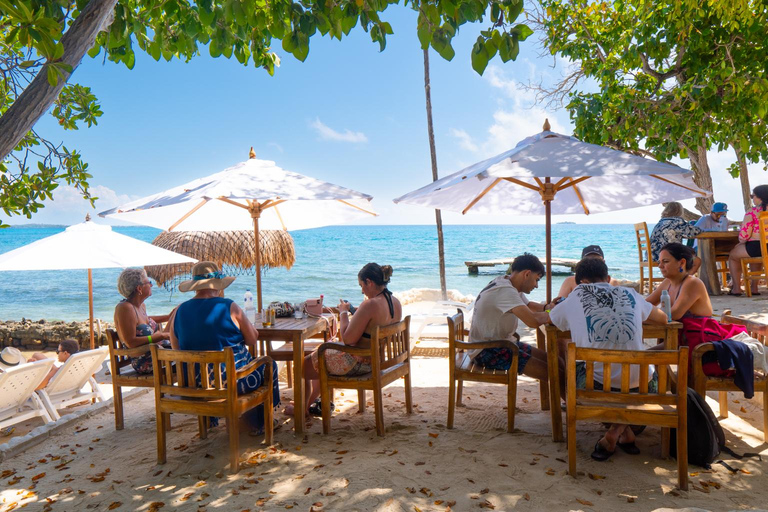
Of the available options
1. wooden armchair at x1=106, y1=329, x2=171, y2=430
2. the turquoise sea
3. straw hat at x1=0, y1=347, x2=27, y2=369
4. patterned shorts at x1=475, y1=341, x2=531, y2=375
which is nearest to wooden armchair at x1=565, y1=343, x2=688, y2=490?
patterned shorts at x1=475, y1=341, x2=531, y2=375

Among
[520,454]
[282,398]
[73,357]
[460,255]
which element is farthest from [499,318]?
[460,255]

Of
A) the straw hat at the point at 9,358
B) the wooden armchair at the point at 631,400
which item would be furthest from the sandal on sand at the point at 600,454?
the straw hat at the point at 9,358

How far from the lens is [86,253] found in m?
5.28

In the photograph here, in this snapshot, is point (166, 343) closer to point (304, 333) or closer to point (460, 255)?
point (304, 333)

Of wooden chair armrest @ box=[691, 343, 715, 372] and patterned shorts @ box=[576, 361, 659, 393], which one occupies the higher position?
wooden chair armrest @ box=[691, 343, 715, 372]

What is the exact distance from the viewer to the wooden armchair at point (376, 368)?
375 cm

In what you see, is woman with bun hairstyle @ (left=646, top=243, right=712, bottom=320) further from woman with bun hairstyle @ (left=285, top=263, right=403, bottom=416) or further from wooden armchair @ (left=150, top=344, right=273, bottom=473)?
wooden armchair @ (left=150, top=344, right=273, bottom=473)

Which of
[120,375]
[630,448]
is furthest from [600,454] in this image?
[120,375]

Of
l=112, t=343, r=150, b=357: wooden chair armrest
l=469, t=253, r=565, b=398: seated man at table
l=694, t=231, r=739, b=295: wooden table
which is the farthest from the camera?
l=694, t=231, r=739, b=295: wooden table

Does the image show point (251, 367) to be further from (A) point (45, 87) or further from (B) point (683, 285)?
(B) point (683, 285)

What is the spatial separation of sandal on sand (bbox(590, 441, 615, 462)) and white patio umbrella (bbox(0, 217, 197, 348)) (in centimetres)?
405

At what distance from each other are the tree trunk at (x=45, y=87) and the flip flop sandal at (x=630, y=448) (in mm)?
3469

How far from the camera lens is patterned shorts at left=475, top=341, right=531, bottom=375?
3768 millimetres

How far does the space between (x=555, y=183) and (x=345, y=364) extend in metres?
2.66
